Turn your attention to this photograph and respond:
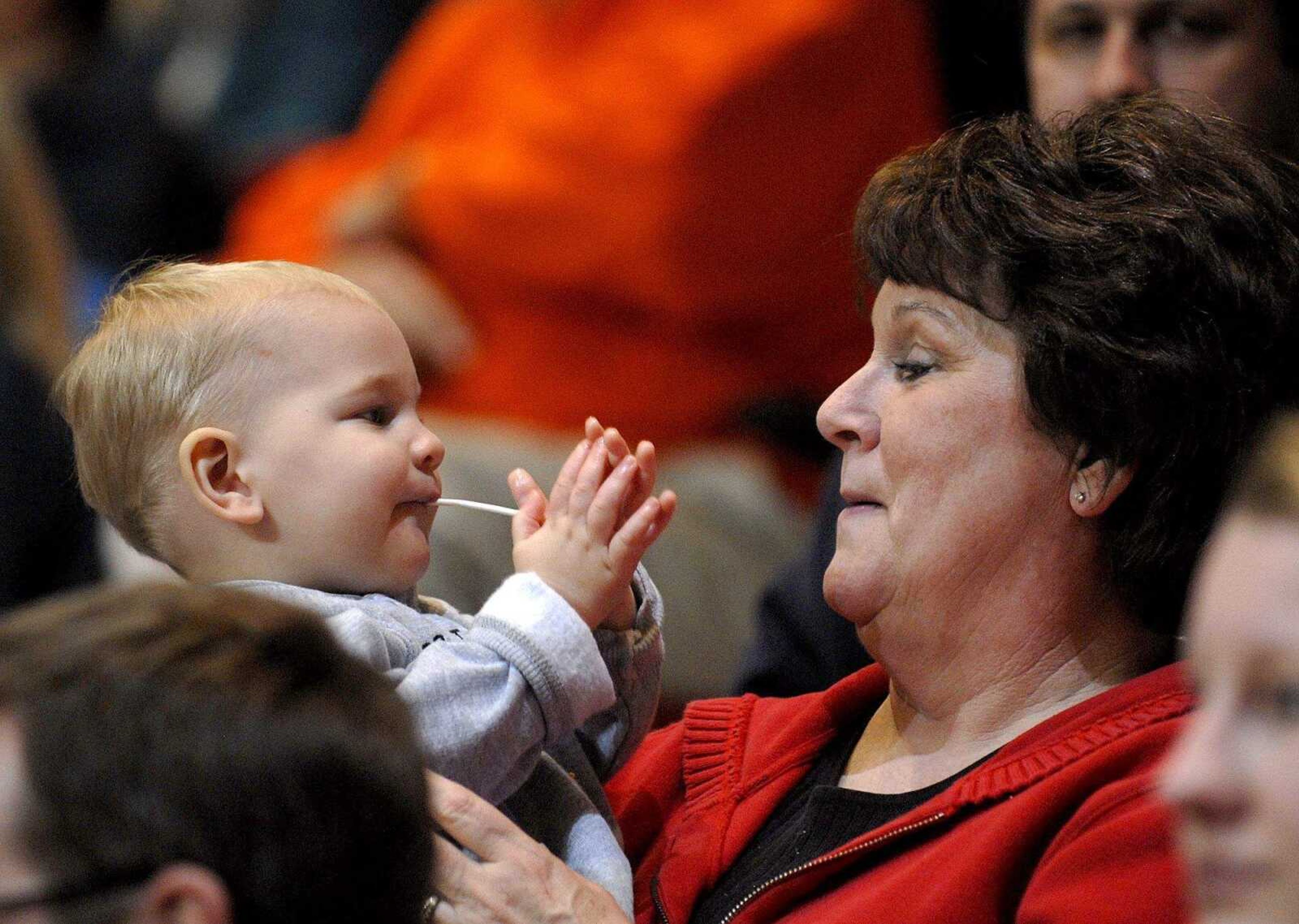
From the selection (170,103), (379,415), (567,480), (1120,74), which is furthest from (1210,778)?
(170,103)

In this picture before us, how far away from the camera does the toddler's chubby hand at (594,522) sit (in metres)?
1.62

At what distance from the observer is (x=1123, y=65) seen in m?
2.20

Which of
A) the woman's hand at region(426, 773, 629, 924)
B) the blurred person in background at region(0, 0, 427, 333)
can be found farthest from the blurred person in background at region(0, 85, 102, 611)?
the woman's hand at region(426, 773, 629, 924)

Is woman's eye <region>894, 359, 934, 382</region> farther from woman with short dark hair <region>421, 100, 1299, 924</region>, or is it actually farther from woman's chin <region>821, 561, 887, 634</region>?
woman's chin <region>821, 561, 887, 634</region>

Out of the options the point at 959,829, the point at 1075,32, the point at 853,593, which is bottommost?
the point at 959,829

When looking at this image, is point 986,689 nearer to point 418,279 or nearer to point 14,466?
point 14,466

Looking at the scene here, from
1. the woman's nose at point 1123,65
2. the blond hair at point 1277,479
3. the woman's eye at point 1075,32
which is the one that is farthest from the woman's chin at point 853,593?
the woman's eye at point 1075,32

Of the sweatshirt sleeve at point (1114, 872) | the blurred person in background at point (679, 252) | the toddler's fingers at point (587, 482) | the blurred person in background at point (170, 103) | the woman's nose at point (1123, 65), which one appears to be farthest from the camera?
the blurred person in background at point (170, 103)

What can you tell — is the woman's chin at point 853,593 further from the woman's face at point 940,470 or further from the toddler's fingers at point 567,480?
the toddler's fingers at point 567,480

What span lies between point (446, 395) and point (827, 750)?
2.03 metres

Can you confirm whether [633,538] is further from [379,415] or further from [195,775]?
[195,775]

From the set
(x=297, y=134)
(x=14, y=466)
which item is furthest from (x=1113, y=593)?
(x=297, y=134)

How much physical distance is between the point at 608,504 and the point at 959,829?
15.8 inches

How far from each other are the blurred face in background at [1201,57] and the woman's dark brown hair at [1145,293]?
533mm
